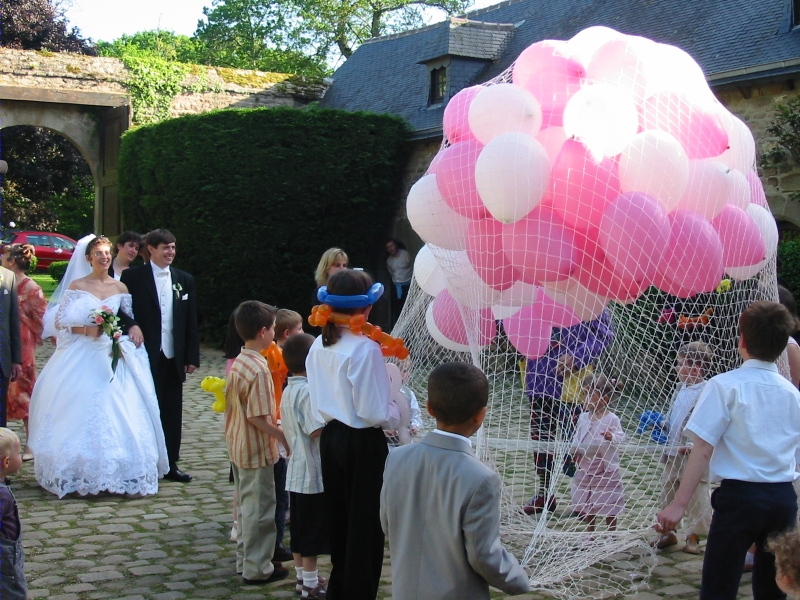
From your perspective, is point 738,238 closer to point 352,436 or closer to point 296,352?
point 352,436

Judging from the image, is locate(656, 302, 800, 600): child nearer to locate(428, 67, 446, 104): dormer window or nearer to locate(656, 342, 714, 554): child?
locate(656, 342, 714, 554): child

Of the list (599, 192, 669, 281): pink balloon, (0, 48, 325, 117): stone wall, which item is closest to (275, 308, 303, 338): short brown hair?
(599, 192, 669, 281): pink balloon

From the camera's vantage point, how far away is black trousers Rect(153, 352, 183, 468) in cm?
Answer: 671

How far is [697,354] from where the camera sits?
14.0ft

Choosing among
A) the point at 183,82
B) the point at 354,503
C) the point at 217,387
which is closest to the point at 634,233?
the point at 354,503

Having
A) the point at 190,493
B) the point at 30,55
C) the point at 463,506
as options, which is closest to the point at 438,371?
the point at 463,506

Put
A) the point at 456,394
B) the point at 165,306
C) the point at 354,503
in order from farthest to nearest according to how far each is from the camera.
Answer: the point at 165,306 < the point at 354,503 < the point at 456,394

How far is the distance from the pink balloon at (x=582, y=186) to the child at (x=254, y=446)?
1585 millimetres

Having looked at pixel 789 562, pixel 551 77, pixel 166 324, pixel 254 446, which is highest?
pixel 551 77

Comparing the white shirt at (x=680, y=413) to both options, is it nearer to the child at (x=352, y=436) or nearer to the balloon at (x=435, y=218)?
the balloon at (x=435, y=218)

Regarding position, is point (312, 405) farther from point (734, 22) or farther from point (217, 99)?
point (217, 99)

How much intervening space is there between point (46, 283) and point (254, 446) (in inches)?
981

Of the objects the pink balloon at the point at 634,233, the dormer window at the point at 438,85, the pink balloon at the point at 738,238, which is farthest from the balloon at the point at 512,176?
the dormer window at the point at 438,85

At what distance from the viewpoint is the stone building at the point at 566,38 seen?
11.0m
